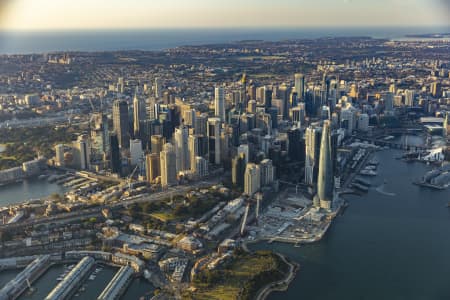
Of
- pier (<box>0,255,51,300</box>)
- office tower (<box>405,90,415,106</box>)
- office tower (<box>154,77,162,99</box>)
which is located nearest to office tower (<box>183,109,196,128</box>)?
office tower (<box>154,77,162,99</box>)

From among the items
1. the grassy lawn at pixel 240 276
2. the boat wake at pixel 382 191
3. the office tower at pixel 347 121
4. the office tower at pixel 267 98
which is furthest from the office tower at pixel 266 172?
the office tower at pixel 267 98

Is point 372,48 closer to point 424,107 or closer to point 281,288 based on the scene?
point 424,107

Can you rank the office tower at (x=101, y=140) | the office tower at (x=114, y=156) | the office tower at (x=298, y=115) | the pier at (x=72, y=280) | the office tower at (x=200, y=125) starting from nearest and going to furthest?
the pier at (x=72, y=280) → the office tower at (x=114, y=156) → the office tower at (x=101, y=140) → the office tower at (x=200, y=125) → the office tower at (x=298, y=115)

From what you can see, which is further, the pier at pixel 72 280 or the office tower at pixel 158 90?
the office tower at pixel 158 90

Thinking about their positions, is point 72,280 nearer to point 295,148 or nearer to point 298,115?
point 295,148

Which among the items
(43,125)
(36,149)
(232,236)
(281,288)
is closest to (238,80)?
(43,125)

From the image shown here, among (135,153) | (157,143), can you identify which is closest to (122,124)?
(135,153)

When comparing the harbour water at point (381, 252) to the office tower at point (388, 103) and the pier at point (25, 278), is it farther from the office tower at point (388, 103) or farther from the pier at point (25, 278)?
the office tower at point (388, 103)
